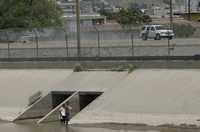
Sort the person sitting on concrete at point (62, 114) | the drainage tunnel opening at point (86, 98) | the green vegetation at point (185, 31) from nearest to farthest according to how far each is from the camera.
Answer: the person sitting on concrete at point (62, 114)
the drainage tunnel opening at point (86, 98)
the green vegetation at point (185, 31)

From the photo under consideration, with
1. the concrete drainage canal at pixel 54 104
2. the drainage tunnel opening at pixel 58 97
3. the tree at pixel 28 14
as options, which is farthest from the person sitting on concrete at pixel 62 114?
the tree at pixel 28 14

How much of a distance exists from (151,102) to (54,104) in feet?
20.6

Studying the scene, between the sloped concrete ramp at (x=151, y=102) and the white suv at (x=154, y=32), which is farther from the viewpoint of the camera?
the white suv at (x=154, y=32)

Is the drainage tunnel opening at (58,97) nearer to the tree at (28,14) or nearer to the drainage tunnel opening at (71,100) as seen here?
the drainage tunnel opening at (71,100)

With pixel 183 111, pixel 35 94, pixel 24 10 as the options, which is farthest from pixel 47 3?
pixel 183 111

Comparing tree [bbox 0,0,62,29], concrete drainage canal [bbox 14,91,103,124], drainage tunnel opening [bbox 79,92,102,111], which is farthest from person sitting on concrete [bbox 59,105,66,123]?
tree [bbox 0,0,62,29]

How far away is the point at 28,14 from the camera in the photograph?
3164 inches

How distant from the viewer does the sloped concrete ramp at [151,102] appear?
28.3 metres

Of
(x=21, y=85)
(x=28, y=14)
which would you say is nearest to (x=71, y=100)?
(x=21, y=85)

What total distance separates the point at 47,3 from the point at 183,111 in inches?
2171

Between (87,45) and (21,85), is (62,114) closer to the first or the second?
(21,85)

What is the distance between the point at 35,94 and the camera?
34312mm

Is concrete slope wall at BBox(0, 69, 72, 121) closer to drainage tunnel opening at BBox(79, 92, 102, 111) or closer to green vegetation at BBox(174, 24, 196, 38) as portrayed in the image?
drainage tunnel opening at BBox(79, 92, 102, 111)

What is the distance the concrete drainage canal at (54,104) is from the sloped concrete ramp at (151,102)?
59.0 inches
